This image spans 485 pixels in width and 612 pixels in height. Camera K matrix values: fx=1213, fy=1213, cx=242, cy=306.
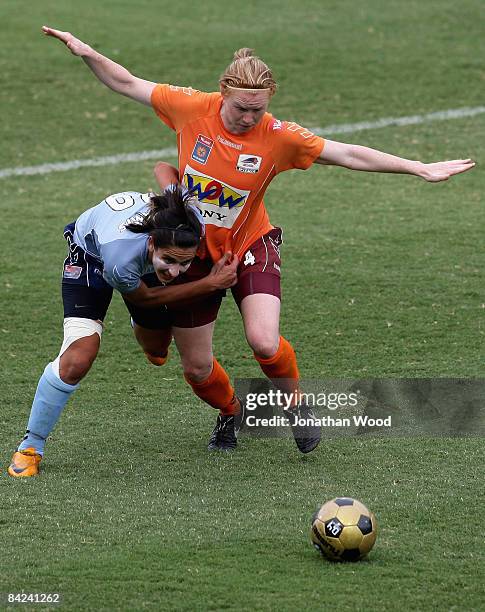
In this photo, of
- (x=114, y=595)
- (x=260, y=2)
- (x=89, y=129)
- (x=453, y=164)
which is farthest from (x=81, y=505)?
(x=260, y=2)

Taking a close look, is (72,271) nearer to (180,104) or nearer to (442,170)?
(180,104)

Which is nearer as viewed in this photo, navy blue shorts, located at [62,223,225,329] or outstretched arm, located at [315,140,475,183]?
navy blue shorts, located at [62,223,225,329]

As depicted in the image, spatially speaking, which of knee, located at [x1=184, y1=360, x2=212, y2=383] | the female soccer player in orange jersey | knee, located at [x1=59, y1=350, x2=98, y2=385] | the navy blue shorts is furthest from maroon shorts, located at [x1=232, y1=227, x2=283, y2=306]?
knee, located at [x1=59, y1=350, x2=98, y2=385]

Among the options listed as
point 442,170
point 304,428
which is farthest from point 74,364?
point 442,170

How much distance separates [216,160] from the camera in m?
6.24

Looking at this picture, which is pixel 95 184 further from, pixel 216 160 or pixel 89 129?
pixel 216 160

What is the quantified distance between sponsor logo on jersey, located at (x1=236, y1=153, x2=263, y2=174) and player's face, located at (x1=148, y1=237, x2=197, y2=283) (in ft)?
2.32

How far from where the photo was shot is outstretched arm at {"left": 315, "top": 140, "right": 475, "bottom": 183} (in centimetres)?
621

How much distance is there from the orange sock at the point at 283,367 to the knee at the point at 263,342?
8 cm

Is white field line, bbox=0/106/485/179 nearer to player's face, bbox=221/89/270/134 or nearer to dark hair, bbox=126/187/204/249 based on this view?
player's face, bbox=221/89/270/134

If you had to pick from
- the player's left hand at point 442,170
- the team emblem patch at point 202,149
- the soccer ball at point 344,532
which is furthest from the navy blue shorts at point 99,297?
the soccer ball at point 344,532

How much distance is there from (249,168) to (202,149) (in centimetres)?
27

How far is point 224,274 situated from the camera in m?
6.06

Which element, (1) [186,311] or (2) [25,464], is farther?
(1) [186,311]
